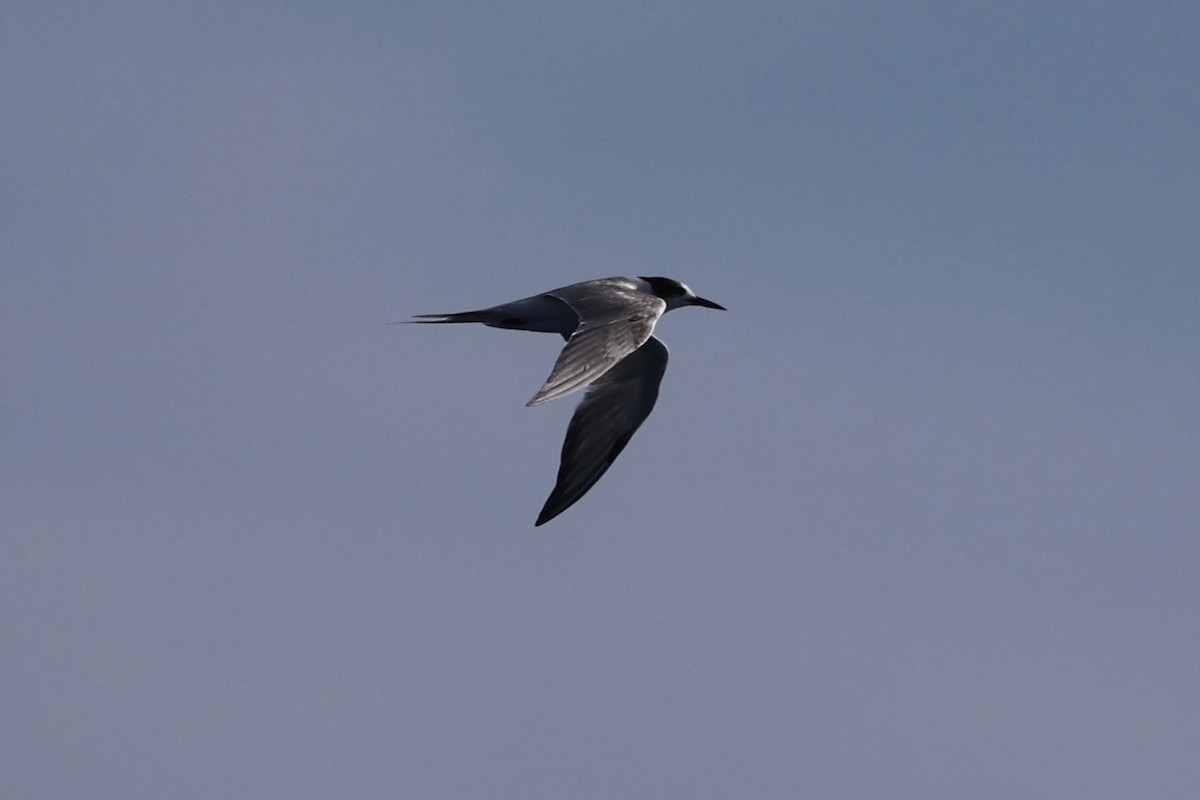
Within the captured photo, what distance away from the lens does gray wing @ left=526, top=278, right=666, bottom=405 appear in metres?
18.0

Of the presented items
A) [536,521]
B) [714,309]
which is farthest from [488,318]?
[714,309]

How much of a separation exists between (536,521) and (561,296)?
9.25ft

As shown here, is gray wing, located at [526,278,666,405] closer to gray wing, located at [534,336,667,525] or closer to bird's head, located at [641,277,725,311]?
gray wing, located at [534,336,667,525]

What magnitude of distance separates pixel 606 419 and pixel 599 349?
548 centimetres

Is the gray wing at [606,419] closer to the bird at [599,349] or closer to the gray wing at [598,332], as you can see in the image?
the bird at [599,349]

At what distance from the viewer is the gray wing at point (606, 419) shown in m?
23.8

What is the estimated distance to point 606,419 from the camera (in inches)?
968

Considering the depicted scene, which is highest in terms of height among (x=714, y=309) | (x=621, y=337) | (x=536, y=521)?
(x=714, y=309)

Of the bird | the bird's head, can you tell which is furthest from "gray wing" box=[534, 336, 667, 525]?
the bird's head

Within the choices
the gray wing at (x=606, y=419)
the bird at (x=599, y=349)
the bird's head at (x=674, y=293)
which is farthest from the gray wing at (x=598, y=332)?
the bird's head at (x=674, y=293)

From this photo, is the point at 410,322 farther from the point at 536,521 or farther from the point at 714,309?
the point at 714,309

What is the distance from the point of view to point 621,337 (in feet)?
64.3

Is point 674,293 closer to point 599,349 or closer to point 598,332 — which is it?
point 598,332

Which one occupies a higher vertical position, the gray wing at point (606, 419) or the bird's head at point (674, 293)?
the bird's head at point (674, 293)
